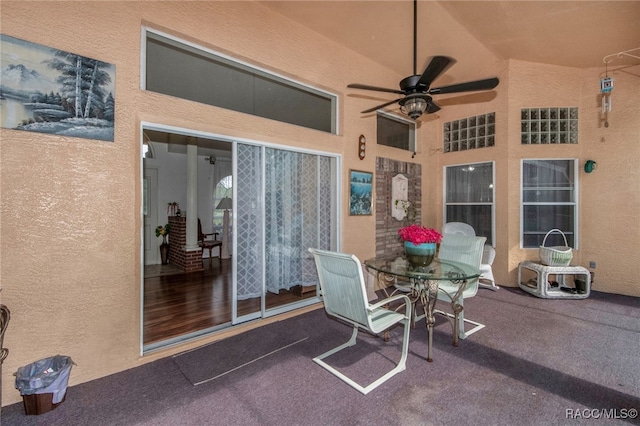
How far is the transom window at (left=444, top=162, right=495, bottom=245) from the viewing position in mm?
5195

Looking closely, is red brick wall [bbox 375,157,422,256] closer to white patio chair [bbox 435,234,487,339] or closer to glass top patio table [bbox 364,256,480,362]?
white patio chair [bbox 435,234,487,339]

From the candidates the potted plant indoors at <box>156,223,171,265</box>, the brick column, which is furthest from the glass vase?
the potted plant indoors at <box>156,223,171,265</box>

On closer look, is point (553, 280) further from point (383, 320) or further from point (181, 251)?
point (181, 251)

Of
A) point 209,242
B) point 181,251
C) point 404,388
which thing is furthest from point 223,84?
point 209,242

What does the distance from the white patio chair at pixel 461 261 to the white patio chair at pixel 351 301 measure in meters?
0.81

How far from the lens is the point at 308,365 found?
248cm

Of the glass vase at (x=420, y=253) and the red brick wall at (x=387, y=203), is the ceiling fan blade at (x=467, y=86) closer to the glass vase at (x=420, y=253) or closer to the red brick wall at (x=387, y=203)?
the glass vase at (x=420, y=253)

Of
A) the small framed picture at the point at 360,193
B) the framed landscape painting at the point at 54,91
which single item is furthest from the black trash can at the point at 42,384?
the small framed picture at the point at 360,193

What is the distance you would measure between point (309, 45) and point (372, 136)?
1575 millimetres

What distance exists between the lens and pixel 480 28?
383cm

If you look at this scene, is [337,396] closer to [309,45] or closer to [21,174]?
[21,174]

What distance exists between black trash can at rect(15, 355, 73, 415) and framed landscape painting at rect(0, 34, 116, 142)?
5.45 ft

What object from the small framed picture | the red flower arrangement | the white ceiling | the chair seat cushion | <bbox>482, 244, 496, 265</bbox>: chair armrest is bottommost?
the chair seat cushion

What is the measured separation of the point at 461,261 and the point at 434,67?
7.49 feet
